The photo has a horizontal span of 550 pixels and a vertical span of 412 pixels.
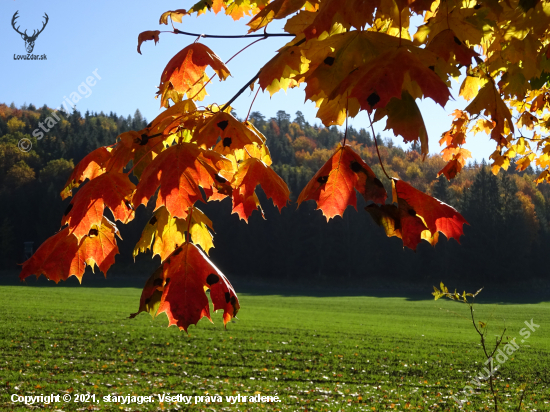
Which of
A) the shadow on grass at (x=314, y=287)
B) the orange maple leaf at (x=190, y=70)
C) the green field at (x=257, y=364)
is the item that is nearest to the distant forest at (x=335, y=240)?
the shadow on grass at (x=314, y=287)

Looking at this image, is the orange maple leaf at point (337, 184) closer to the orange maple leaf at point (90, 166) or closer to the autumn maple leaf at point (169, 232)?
the autumn maple leaf at point (169, 232)

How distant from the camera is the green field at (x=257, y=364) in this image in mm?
7207

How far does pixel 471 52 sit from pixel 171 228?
4.97 feet

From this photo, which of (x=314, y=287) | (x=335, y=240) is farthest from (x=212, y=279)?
(x=335, y=240)

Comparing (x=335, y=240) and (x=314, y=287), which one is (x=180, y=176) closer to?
(x=314, y=287)

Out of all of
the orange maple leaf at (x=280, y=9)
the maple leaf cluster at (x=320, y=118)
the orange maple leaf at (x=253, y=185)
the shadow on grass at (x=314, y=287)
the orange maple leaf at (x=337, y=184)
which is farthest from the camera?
the shadow on grass at (x=314, y=287)

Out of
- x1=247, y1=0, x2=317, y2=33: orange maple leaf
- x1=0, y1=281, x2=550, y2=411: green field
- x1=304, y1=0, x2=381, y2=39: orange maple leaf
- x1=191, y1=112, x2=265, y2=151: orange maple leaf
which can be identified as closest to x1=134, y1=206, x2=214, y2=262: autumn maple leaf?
x1=191, y1=112, x2=265, y2=151: orange maple leaf

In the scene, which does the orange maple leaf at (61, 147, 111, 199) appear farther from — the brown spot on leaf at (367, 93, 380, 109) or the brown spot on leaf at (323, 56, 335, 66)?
the brown spot on leaf at (367, 93, 380, 109)

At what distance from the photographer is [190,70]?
2143mm

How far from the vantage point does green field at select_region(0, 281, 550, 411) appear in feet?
23.6

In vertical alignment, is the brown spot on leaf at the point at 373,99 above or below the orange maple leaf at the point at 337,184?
above

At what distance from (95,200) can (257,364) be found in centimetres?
910

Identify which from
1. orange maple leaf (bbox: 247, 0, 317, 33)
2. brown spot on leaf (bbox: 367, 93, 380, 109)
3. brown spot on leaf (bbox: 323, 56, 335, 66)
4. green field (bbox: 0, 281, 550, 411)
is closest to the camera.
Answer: brown spot on leaf (bbox: 367, 93, 380, 109)

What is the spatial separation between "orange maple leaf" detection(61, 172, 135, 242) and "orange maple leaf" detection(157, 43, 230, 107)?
719 millimetres
